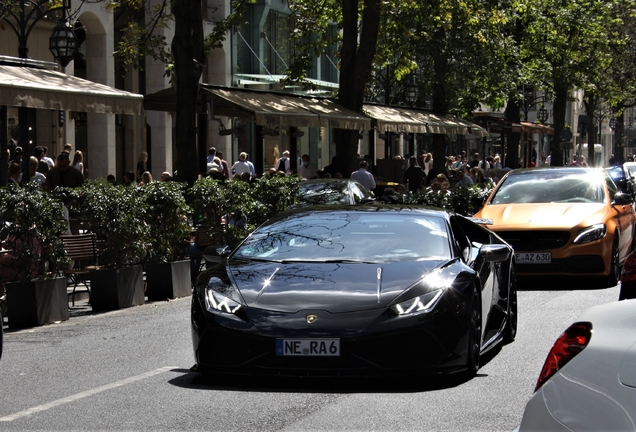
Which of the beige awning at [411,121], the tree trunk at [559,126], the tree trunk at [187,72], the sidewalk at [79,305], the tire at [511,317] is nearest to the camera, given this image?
the tire at [511,317]

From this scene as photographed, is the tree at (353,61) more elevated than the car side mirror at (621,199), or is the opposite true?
the tree at (353,61)

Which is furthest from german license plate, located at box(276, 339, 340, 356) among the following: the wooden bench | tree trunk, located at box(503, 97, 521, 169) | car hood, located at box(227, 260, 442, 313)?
tree trunk, located at box(503, 97, 521, 169)

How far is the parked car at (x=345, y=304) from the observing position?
7461mm

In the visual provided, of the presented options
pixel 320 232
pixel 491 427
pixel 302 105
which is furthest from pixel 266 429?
pixel 302 105

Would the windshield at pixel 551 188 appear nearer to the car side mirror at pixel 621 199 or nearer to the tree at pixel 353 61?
the car side mirror at pixel 621 199

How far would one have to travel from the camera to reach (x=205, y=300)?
7934 millimetres

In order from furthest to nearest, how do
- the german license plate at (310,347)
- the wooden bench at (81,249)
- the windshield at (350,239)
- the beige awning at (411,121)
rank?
the beige awning at (411,121)
the wooden bench at (81,249)
the windshield at (350,239)
the german license plate at (310,347)

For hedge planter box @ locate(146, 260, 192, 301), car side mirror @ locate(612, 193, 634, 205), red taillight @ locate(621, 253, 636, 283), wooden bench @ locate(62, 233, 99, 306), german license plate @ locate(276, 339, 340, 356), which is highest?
car side mirror @ locate(612, 193, 634, 205)

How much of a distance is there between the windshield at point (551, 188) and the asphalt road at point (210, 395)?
5904mm

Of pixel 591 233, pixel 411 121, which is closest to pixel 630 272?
pixel 591 233

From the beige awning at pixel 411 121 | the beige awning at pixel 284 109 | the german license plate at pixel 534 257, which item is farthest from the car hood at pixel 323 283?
the beige awning at pixel 411 121

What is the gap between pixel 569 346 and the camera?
157 inches

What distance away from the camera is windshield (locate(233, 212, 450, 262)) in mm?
8602

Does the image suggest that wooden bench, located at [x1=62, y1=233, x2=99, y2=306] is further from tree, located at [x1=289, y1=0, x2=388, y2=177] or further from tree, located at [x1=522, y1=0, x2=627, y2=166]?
tree, located at [x1=522, y1=0, x2=627, y2=166]
